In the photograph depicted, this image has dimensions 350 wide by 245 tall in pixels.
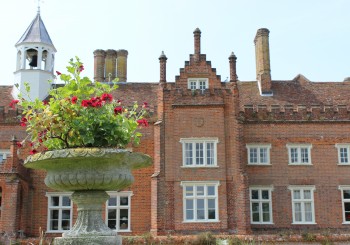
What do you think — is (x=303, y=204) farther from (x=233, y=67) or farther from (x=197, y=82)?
(x=197, y=82)

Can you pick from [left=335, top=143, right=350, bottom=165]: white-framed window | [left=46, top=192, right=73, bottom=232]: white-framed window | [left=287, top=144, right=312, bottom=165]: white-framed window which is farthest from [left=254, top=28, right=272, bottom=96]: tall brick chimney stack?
[left=46, top=192, right=73, bottom=232]: white-framed window

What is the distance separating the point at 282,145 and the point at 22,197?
1447 cm

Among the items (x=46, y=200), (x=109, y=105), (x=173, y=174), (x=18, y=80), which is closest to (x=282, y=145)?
(x=173, y=174)

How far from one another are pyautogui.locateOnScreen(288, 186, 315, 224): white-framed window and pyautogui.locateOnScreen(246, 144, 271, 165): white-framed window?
2082mm

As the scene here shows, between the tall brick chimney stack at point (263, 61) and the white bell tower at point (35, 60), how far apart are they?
526 inches

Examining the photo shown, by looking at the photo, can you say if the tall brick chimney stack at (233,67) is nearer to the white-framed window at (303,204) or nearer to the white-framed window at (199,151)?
the white-framed window at (199,151)

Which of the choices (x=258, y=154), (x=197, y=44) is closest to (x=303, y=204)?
(x=258, y=154)

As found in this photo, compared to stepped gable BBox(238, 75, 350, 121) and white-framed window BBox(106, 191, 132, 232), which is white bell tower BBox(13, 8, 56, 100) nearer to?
white-framed window BBox(106, 191, 132, 232)

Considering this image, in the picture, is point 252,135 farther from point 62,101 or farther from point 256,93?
point 62,101

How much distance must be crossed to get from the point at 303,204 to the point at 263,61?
10093 millimetres

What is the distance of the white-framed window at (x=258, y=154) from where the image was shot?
2873 centimetres

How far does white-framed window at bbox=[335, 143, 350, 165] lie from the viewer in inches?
1133

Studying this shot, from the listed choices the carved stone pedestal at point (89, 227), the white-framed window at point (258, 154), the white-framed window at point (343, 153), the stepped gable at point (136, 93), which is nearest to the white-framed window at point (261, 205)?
the white-framed window at point (258, 154)

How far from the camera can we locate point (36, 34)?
3303 cm
